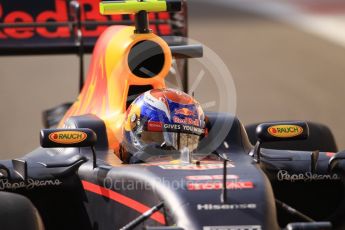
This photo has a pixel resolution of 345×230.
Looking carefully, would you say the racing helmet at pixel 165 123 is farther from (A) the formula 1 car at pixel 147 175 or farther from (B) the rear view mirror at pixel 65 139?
(B) the rear view mirror at pixel 65 139

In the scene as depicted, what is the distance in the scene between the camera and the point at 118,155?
7.08 meters

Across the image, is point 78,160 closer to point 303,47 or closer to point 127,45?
point 127,45

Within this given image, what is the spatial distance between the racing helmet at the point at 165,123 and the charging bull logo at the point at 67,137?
326 mm

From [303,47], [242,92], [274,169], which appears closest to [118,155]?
[274,169]

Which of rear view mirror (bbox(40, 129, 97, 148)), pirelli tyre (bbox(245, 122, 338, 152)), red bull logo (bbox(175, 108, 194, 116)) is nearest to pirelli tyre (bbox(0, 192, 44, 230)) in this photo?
rear view mirror (bbox(40, 129, 97, 148))

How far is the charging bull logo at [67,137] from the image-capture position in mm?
6609

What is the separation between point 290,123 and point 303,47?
30.5 ft

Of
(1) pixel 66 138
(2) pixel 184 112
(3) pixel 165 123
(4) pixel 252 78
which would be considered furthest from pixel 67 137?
(4) pixel 252 78

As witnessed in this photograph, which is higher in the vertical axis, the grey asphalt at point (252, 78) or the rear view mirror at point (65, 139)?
the rear view mirror at point (65, 139)

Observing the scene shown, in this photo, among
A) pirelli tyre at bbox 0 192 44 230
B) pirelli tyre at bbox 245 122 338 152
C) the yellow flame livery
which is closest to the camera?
pirelli tyre at bbox 0 192 44 230

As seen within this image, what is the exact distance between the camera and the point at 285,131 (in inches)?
268

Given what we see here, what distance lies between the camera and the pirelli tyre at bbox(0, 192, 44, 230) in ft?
20.3

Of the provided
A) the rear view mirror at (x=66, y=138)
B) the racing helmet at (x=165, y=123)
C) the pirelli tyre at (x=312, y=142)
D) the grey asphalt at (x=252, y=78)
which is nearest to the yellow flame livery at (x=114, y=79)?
the racing helmet at (x=165, y=123)

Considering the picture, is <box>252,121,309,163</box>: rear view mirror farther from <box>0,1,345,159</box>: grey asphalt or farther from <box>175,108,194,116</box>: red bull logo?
<box>0,1,345,159</box>: grey asphalt
